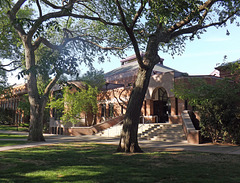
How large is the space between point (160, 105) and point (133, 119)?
1759cm

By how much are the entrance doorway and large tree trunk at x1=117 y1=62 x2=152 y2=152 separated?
16.5 metres

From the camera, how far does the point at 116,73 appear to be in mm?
37812

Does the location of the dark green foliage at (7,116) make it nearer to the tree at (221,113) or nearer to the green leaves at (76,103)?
the green leaves at (76,103)

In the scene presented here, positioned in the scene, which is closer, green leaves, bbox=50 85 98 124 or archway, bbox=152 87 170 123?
archway, bbox=152 87 170 123

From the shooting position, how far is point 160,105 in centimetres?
2811

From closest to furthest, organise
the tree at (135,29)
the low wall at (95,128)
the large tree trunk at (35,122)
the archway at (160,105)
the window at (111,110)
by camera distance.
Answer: the tree at (135,29) → the large tree trunk at (35,122) → the low wall at (95,128) → the archway at (160,105) → the window at (111,110)

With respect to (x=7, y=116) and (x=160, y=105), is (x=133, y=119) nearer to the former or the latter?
(x=160, y=105)

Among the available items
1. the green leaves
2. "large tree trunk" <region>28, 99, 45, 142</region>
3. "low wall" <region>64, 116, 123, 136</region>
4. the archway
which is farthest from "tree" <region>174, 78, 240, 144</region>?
the green leaves

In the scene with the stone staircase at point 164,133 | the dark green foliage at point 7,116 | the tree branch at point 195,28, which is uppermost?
the tree branch at point 195,28

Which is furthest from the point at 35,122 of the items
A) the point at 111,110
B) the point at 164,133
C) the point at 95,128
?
the point at 111,110

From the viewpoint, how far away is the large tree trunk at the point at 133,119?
431 inches

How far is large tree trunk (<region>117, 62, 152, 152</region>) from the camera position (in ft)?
35.9

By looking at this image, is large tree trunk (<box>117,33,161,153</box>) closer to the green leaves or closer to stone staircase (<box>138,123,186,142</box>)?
stone staircase (<box>138,123,186,142</box>)

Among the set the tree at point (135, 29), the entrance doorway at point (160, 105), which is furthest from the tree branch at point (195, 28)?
the entrance doorway at point (160, 105)
